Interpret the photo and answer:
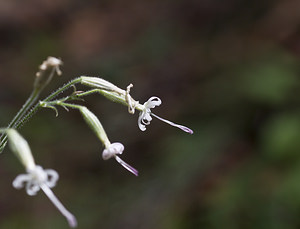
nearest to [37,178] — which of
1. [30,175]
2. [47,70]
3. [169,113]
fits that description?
[30,175]

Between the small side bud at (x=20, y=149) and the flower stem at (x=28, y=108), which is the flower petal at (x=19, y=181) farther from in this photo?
the flower stem at (x=28, y=108)

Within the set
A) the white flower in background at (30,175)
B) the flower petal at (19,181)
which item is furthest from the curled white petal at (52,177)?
the flower petal at (19,181)

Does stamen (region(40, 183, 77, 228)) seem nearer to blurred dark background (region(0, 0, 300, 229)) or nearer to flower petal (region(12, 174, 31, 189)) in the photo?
flower petal (region(12, 174, 31, 189))

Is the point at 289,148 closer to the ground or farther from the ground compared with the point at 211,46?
closer to the ground

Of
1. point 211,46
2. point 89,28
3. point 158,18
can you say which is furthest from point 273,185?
point 89,28

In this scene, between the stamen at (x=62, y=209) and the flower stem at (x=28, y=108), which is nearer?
the stamen at (x=62, y=209)

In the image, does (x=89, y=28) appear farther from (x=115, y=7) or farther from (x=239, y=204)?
(x=239, y=204)
